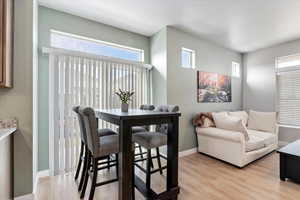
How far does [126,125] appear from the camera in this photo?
4.94ft

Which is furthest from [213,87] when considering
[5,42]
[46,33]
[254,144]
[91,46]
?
[5,42]

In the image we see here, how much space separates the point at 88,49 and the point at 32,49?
1.15 metres

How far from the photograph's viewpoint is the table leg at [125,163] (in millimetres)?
1494

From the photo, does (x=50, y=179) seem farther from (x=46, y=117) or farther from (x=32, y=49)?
(x=32, y=49)

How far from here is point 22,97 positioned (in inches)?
70.4

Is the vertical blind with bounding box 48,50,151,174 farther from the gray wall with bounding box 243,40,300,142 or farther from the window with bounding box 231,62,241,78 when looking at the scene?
the gray wall with bounding box 243,40,300,142

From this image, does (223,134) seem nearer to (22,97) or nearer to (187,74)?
(187,74)

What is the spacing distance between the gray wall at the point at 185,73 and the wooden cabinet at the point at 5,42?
2.42 metres

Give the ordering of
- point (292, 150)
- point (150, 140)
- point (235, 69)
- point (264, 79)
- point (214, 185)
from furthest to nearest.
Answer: point (235, 69) → point (264, 79) → point (292, 150) → point (214, 185) → point (150, 140)

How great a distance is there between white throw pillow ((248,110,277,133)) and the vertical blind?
3539 mm

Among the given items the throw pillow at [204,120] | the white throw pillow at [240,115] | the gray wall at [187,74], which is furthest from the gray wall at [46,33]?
the white throw pillow at [240,115]

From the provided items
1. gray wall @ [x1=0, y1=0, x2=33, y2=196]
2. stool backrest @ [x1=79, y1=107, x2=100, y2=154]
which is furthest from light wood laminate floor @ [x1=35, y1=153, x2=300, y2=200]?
stool backrest @ [x1=79, y1=107, x2=100, y2=154]

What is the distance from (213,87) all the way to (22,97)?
3.91 m

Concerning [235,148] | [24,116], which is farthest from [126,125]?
[235,148]
